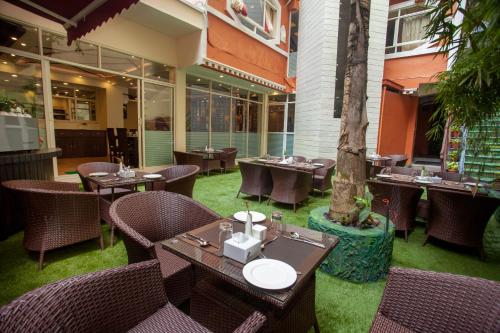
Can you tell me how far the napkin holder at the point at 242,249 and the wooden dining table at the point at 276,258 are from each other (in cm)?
3

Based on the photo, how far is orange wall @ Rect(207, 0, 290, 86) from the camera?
6352 mm

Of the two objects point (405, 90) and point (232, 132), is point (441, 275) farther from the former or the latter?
point (405, 90)

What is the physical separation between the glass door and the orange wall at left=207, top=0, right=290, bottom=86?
1791 mm

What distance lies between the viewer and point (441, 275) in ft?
3.75

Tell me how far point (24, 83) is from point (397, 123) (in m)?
10.3

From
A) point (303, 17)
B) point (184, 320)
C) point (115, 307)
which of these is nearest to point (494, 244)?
point (184, 320)

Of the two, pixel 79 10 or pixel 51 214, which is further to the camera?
pixel 79 10

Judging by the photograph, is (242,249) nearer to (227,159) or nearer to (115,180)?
(115,180)

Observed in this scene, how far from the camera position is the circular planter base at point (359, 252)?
203 centimetres

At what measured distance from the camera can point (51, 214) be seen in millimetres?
2270

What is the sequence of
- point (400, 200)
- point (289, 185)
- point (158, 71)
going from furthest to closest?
1. point (158, 71)
2. point (289, 185)
3. point (400, 200)

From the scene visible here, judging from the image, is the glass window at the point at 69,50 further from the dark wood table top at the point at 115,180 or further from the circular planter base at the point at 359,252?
the circular planter base at the point at 359,252

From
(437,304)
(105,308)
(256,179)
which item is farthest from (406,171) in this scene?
(105,308)

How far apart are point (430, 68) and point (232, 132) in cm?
722
